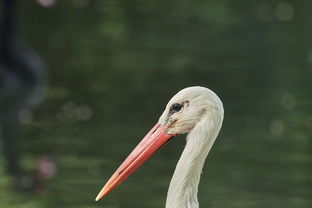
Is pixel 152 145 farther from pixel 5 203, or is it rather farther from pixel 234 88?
pixel 234 88

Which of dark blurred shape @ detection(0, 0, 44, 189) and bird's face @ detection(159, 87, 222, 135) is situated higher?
dark blurred shape @ detection(0, 0, 44, 189)

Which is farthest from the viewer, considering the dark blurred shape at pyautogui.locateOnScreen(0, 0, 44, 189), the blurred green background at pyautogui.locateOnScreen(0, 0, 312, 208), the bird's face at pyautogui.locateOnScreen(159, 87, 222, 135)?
the dark blurred shape at pyautogui.locateOnScreen(0, 0, 44, 189)

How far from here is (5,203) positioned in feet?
32.7

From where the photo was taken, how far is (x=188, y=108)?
582 centimetres

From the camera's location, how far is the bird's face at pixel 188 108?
5773 mm

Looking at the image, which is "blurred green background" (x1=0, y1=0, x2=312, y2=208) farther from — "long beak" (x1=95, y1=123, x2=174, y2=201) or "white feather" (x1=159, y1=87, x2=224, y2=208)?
"white feather" (x1=159, y1=87, x2=224, y2=208)

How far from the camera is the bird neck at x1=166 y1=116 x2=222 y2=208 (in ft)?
19.1

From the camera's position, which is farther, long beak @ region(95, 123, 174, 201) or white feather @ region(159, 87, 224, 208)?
long beak @ region(95, 123, 174, 201)

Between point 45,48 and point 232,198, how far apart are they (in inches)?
276

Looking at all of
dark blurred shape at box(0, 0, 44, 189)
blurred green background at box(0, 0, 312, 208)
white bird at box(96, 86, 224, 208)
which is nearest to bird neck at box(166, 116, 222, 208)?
white bird at box(96, 86, 224, 208)

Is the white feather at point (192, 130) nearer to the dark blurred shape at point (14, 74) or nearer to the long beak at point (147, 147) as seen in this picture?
the long beak at point (147, 147)

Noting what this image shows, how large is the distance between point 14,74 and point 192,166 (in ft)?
31.6

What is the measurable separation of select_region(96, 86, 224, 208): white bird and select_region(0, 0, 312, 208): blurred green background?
12.3 feet

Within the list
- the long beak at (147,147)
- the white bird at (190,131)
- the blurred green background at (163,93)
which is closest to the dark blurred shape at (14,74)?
the blurred green background at (163,93)
